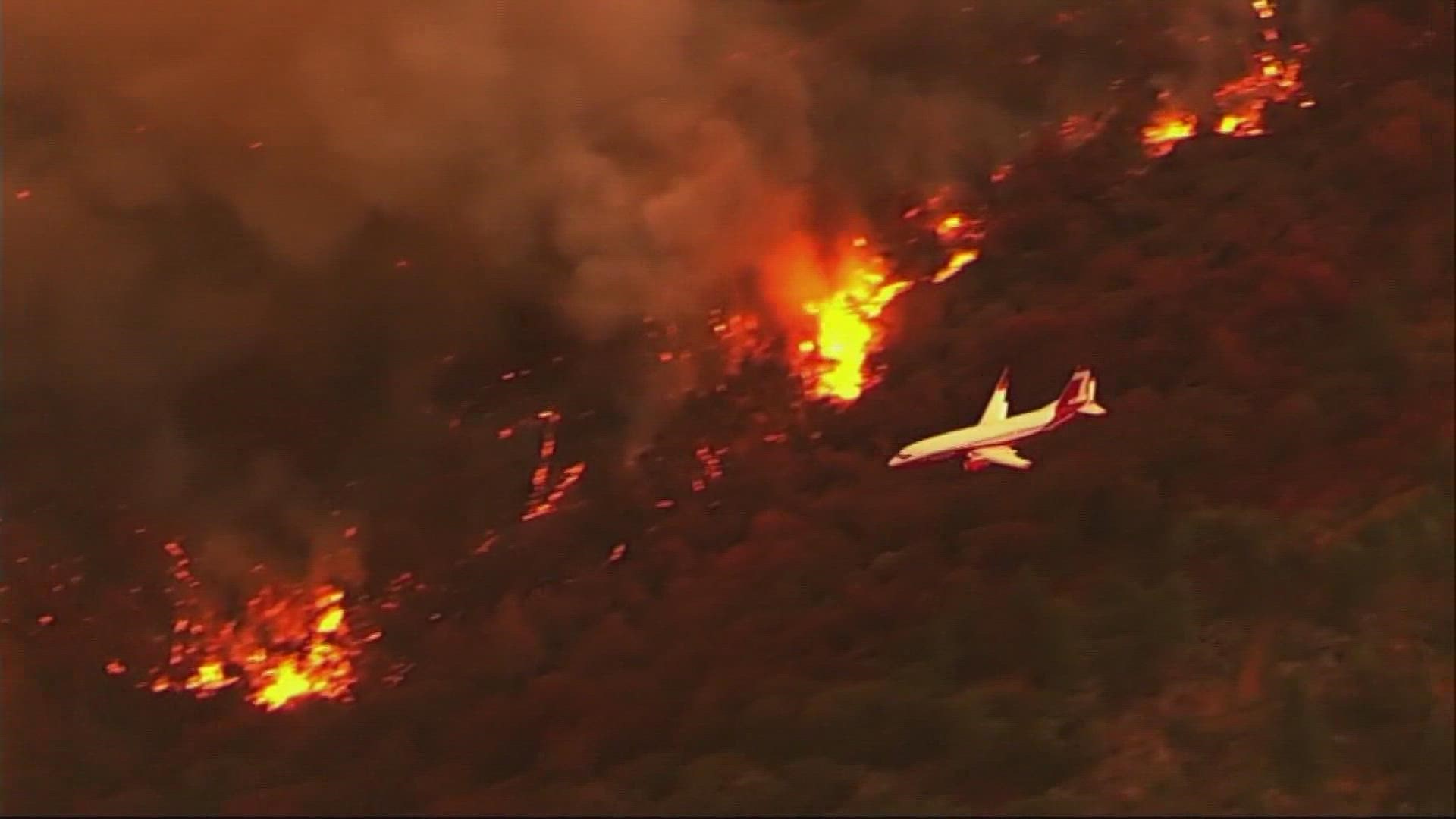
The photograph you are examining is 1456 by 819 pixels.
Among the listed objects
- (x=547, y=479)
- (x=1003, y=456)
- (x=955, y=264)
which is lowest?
(x=1003, y=456)

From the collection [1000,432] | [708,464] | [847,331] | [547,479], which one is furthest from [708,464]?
[1000,432]

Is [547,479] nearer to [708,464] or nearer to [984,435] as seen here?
[708,464]

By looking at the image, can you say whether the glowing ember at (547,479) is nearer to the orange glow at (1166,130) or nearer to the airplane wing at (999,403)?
the airplane wing at (999,403)

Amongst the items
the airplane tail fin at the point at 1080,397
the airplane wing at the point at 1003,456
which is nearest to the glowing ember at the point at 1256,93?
the airplane tail fin at the point at 1080,397

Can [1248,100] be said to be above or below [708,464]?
above

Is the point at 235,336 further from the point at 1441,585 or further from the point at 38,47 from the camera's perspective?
the point at 1441,585

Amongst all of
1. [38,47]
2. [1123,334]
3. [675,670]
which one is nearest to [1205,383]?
[1123,334]

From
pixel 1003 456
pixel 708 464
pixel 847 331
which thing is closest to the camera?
pixel 1003 456
